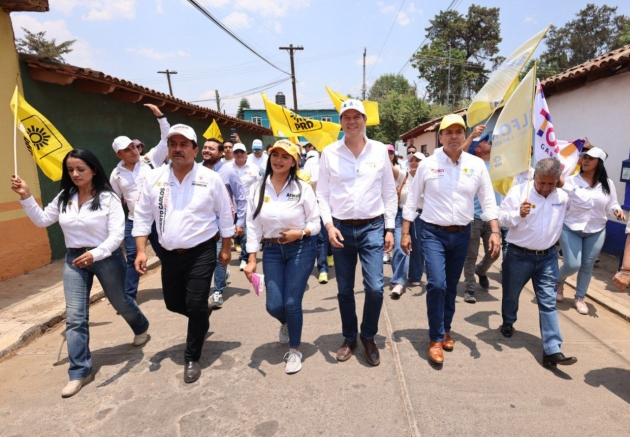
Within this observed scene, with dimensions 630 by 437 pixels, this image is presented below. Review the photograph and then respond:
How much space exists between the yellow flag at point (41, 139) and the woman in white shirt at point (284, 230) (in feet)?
6.59

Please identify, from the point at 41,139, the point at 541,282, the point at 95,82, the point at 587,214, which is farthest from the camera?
the point at 95,82

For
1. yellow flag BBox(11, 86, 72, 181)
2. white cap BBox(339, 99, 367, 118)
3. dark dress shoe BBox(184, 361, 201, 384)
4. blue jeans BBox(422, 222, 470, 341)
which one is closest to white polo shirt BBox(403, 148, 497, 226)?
blue jeans BBox(422, 222, 470, 341)

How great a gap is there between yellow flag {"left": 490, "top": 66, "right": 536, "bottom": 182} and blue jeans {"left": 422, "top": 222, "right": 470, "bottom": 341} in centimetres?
75

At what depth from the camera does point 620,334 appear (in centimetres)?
397

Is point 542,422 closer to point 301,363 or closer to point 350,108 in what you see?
point 301,363

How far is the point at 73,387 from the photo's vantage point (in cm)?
304

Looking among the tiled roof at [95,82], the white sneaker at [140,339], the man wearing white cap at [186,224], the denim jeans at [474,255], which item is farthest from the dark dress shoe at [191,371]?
the tiled roof at [95,82]

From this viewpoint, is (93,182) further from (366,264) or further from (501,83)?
(501,83)

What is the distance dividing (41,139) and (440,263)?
3879 millimetres

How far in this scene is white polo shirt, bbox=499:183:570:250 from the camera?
340 centimetres

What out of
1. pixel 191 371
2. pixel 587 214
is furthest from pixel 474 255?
pixel 191 371

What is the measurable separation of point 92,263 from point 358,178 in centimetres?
227

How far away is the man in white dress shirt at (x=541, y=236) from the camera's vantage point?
3.30 metres

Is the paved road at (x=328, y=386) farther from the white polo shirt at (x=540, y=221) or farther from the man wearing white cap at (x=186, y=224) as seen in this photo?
the white polo shirt at (x=540, y=221)
